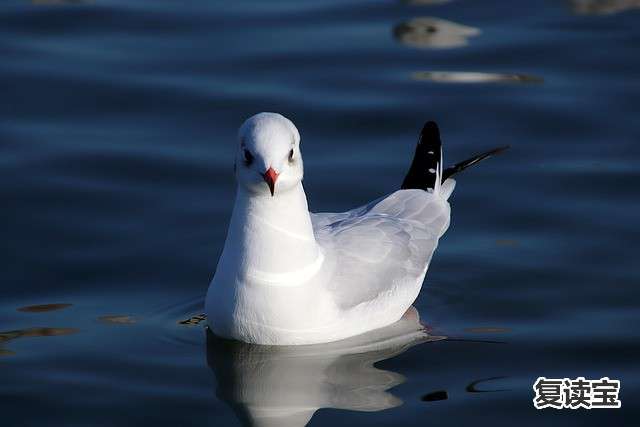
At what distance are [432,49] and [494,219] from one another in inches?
123

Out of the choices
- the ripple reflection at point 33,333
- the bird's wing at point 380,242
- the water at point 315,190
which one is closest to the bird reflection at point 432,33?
the water at point 315,190

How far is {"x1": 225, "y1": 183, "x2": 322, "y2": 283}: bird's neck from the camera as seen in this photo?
6684 mm

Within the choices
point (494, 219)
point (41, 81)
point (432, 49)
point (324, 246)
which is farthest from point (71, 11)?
point (324, 246)

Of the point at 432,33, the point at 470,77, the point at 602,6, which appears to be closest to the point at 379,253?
the point at 470,77

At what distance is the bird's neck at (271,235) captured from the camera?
6684 mm

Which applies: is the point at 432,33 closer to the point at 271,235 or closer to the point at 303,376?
the point at 271,235

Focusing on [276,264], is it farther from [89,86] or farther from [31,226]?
[89,86]

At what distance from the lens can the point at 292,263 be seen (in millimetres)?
6824

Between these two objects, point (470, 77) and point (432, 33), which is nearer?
point (470, 77)

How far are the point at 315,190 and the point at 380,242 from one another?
1.72 metres

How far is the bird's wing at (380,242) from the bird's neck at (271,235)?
268mm

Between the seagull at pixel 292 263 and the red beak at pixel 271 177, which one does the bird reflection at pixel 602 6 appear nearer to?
the seagull at pixel 292 263

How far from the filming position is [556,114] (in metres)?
10.3

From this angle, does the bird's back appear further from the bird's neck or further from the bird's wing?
the bird's neck
